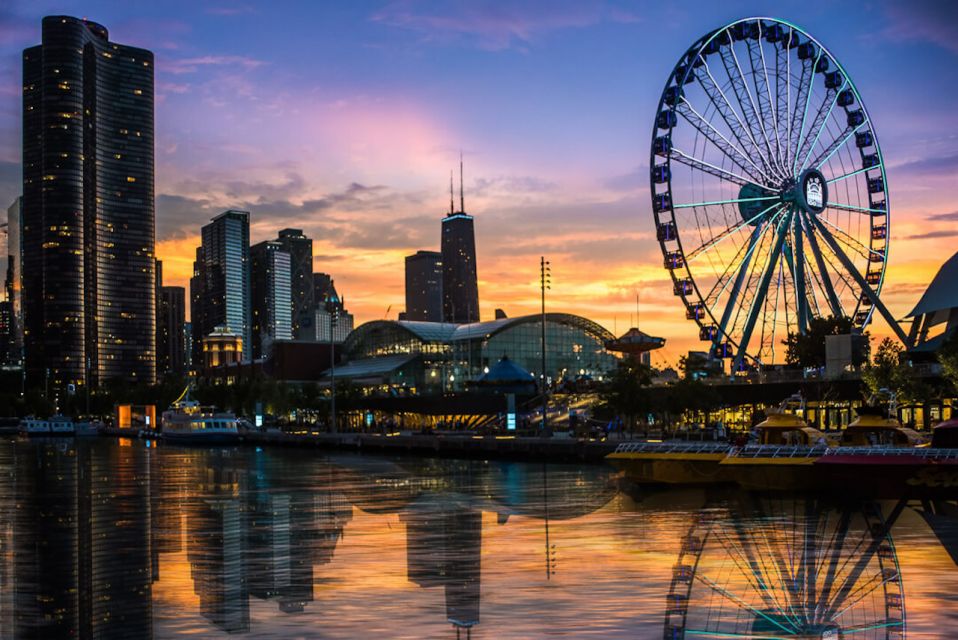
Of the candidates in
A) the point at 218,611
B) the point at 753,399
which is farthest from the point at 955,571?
the point at 753,399

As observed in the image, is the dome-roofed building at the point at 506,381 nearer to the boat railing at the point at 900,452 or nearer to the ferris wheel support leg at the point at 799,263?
the ferris wheel support leg at the point at 799,263

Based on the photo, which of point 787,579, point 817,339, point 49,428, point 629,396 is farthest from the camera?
point 49,428

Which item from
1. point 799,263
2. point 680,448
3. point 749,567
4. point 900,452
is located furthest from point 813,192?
point 749,567

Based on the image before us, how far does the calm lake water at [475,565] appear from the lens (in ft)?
68.8

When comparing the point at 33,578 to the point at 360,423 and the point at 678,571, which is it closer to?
the point at 678,571

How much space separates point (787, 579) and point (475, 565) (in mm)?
7636

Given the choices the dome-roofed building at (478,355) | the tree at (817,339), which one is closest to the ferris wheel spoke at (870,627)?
the tree at (817,339)

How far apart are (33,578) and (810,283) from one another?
8089 cm

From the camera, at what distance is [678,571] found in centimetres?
2708

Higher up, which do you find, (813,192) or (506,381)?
(813,192)

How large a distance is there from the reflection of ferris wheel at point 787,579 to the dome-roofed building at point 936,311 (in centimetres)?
8250

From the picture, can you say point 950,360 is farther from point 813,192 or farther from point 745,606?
point 745,606

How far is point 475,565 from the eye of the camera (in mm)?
28312

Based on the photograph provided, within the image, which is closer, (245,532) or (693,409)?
(245,532)
